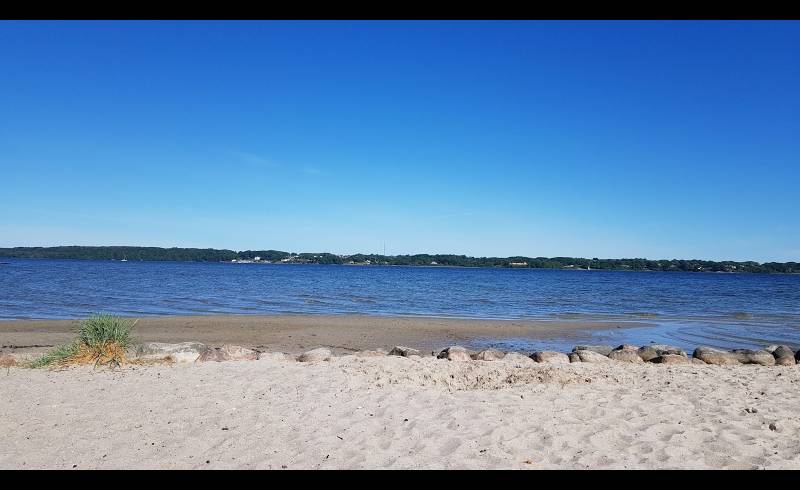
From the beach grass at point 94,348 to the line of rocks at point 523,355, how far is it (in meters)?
0.54

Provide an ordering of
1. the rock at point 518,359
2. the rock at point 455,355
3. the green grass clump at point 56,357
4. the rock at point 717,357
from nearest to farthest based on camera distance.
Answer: the green grass clump at point 56,357 → the rock at point 518,359 → the rock at point 455,355 → the rock at point 717,357

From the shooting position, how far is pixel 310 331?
1848cm

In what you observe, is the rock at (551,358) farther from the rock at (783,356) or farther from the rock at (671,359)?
the rock at (783,356)

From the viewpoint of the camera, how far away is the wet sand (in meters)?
15.4

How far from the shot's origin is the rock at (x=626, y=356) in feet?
38.4

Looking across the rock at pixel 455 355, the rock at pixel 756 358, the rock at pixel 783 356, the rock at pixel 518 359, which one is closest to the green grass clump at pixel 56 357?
the rock at pixel 455 355

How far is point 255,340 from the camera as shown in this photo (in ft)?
53.0
